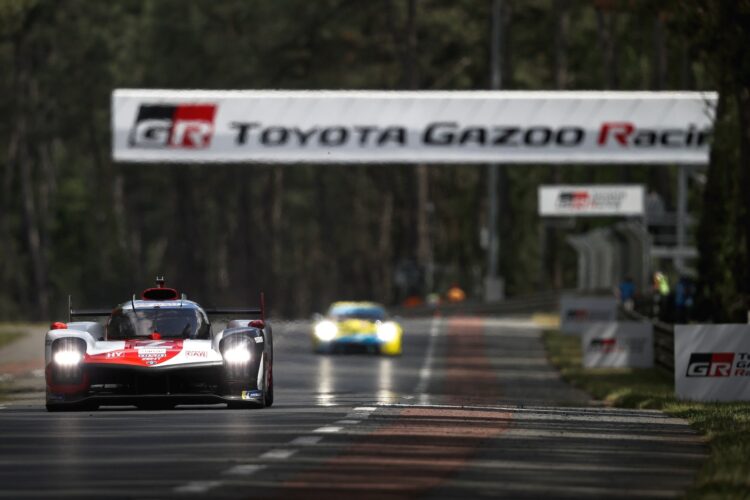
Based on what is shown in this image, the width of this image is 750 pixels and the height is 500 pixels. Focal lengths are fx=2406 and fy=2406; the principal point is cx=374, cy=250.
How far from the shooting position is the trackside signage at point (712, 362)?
26.5 meters

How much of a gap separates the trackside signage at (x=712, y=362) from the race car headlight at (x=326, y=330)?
2083 centimetres

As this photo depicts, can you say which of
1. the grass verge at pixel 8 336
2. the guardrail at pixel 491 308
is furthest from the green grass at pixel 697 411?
the guardrail at pixel 491 308

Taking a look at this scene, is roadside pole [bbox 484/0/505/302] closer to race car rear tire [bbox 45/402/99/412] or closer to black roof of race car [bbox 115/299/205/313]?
black roof of race car [bbox 115/299/205/313]

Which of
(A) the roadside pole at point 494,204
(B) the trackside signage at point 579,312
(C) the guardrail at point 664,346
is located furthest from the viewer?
(A) the roadside pole at point 494,204

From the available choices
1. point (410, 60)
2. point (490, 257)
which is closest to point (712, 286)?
point (490, 257)

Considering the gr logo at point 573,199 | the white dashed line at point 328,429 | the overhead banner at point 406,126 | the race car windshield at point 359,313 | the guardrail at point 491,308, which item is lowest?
the guardrail at point 491,308

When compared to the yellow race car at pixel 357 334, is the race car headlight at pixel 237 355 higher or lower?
higher

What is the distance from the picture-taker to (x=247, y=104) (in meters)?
62.5

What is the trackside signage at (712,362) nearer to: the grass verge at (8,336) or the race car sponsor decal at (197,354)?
the race car sponsor decal at (197,354)

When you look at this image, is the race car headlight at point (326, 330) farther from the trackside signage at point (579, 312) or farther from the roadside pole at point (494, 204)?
the roadside pole at point (494, 204)

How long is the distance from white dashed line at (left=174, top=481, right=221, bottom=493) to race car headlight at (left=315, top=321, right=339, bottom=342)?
109ft

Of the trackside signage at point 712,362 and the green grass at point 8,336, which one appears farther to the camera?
the green grass at point 8,336

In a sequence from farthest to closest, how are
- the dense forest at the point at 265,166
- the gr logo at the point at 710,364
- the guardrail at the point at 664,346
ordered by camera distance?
1. the dense forest at the point at 265,166
2. the guardrail at the point at 664,346
3. the gr logo at the point at 710,364

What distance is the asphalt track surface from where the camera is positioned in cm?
1428
